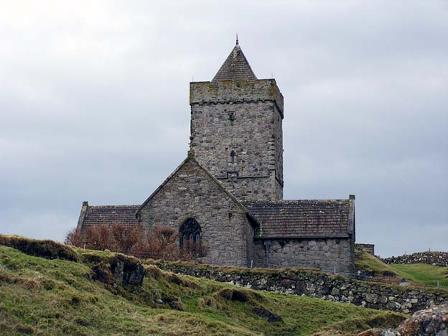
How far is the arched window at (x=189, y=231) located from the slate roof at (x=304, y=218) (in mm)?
3907

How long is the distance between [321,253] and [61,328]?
113 ft

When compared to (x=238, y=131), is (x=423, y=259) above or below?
below

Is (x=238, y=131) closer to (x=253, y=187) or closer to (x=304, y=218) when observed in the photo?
(x=253, y=187)

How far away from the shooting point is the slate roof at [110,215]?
221 feet

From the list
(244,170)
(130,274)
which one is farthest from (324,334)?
(244,170)

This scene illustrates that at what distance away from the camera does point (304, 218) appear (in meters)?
64.6

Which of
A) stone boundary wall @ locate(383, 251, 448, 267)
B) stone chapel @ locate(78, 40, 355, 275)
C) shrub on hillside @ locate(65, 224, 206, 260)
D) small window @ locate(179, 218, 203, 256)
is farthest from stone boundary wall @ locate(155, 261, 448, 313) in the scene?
stone boundary wall @ locate(383, 251, 448, 267)

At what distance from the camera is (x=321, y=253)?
63.3 m

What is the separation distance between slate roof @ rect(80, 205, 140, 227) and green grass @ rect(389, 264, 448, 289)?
17.1m

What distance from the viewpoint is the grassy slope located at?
102 ft

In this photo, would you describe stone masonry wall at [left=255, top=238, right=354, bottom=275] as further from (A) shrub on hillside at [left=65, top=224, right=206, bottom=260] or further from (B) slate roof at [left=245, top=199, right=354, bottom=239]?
(A) shrub on hillside at [left=65, top=224, right=206, bottom=260]

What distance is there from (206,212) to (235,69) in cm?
2040

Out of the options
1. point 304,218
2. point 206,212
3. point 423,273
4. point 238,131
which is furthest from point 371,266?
point 206,212

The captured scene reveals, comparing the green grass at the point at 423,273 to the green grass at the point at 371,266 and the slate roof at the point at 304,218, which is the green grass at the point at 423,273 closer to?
the green grass at the point at 371,266
